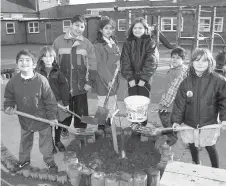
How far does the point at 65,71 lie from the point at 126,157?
1494mm

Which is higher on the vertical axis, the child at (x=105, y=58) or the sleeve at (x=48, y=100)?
the child at (x=105, y=58)

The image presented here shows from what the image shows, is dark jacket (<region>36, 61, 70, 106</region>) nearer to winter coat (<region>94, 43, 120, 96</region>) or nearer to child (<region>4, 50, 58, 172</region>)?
child (<region>4, 50, 58, 172</region>)

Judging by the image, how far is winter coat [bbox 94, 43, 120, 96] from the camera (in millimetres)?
3930

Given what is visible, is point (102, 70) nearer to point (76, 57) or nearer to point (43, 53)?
point (76, 57)

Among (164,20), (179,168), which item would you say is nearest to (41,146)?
(179,168)

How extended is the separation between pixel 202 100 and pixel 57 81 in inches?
74.8

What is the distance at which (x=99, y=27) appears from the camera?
151 inches

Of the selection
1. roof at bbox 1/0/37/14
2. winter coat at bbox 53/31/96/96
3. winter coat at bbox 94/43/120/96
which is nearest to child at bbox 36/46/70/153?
winter coat at bbox 53/31/96/96

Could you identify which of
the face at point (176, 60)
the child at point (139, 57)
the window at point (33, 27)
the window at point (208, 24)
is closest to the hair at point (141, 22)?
the child at point (139, 57)

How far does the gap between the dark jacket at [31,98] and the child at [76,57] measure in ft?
2.30

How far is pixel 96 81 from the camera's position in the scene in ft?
13.4

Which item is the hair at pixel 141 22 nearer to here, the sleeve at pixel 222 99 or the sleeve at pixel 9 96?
the sleeve at pixel 222 99

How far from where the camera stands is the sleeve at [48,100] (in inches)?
122

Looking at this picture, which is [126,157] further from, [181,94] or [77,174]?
[181,94]
